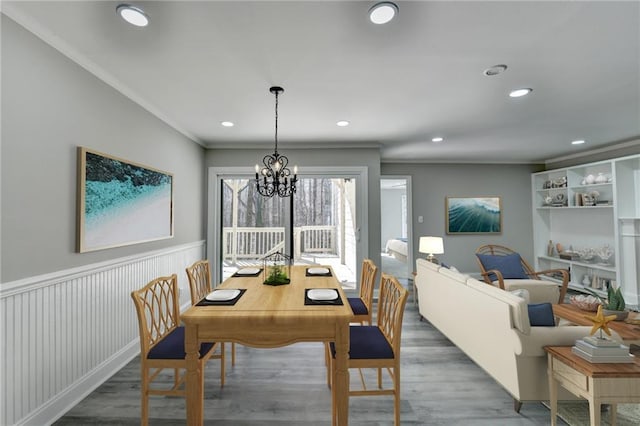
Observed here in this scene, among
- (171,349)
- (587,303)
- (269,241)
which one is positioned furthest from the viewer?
(269,241)

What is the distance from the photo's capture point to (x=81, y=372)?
225cm

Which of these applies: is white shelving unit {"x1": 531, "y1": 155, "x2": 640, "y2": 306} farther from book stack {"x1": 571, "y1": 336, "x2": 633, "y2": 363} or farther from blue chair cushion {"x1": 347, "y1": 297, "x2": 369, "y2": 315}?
blue chair cushion {"x1": 347, "y1": 297, "x2": 369, "y2": 315}

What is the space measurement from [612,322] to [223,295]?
314cm

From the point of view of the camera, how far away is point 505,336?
6.83 ft

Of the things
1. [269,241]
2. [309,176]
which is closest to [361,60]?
[309,176]

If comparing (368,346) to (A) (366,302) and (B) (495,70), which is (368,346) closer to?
(A) (366,302)

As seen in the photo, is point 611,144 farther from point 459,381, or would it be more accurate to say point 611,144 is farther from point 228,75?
point 228,75

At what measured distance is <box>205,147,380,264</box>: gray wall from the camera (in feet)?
15.6

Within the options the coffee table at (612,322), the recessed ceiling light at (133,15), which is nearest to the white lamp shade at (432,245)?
the coffee table at (612,322)

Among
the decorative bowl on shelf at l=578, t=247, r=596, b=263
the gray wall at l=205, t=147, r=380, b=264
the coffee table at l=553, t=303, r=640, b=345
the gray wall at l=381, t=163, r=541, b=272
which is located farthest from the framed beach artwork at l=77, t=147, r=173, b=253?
the decorative bowl on shelf at l=578, t=247, r=596, b=263

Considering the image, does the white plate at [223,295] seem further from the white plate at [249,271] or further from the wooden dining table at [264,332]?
the white plate at [249,271]

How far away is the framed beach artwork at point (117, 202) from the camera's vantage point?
7.39 ft

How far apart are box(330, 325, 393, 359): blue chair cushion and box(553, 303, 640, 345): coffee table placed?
176 cm

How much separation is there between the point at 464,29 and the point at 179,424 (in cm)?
309
